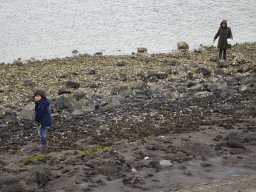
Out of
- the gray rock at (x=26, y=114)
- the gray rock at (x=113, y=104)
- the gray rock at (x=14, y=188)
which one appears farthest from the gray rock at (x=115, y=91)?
the gray rock at (x=14, y=188)

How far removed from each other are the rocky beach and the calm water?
5.67 m

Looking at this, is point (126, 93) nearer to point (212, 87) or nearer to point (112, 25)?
point (212, 87)

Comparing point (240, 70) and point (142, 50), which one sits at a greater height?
point (142, 50)

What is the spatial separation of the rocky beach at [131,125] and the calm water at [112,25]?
5.67 metres

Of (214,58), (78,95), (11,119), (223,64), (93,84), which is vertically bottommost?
(11,119)

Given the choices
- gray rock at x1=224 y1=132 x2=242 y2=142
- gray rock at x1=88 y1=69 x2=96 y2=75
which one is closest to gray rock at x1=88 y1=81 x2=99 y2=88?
gray rock at x1=88 y1=69 x2=96 y2=75

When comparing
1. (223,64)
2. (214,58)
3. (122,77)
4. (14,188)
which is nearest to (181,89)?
(122,77)

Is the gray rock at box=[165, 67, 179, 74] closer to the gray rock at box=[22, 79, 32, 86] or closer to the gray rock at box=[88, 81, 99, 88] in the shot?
the gray rock at box=[88, 81, 99, 88]

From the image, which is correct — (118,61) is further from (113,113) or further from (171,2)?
(171,2)

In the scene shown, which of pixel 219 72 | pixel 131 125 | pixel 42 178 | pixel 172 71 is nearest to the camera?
pixel 42 178

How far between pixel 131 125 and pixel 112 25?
2295cm

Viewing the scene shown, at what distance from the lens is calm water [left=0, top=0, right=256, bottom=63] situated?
993 inches

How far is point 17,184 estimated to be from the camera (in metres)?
5.87

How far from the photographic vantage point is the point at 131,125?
9.99 m
